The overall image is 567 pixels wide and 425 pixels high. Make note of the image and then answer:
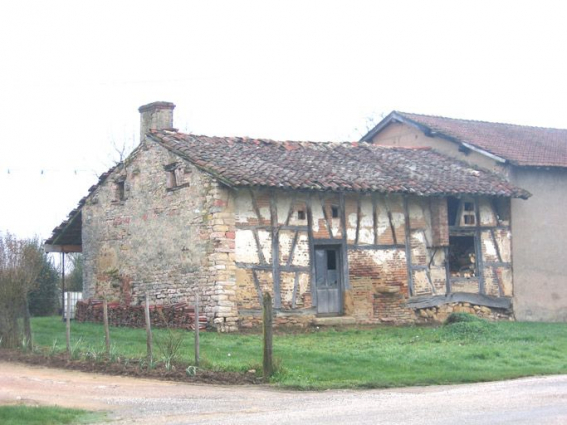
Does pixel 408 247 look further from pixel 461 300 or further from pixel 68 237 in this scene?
pixel 68 237

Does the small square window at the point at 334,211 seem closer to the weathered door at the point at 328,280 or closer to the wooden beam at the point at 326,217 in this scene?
the wooden beam at the point at 326,217

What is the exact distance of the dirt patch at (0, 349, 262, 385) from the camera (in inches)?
627

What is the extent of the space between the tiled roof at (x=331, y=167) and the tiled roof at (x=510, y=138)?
916mm

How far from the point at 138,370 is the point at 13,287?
4.54m

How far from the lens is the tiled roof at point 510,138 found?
29609mm

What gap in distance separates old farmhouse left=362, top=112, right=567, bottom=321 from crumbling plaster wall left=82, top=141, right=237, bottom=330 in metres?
9.31

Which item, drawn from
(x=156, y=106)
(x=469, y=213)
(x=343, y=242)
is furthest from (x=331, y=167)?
(x=156, y=106)

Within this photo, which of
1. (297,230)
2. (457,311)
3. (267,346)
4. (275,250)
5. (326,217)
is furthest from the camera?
(457,311)

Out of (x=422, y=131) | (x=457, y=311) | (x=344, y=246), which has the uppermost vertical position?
(x=422, y=131)

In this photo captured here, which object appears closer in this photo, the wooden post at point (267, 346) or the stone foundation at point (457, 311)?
the wooden post at point (267, 346)

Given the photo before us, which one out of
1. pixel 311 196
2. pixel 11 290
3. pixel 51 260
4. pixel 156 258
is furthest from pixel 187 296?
pixel 51 260

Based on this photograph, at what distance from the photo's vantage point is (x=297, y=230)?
2550 cm

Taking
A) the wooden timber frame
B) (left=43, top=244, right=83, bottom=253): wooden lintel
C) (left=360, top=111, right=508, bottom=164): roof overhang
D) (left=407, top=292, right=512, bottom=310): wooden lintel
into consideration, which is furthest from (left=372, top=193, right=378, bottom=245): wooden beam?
(left=43, top=244, right=83, bottom=253): wooden lintel

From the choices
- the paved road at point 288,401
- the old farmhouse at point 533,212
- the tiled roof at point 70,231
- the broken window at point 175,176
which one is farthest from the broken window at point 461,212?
the paved road at point 288,401
